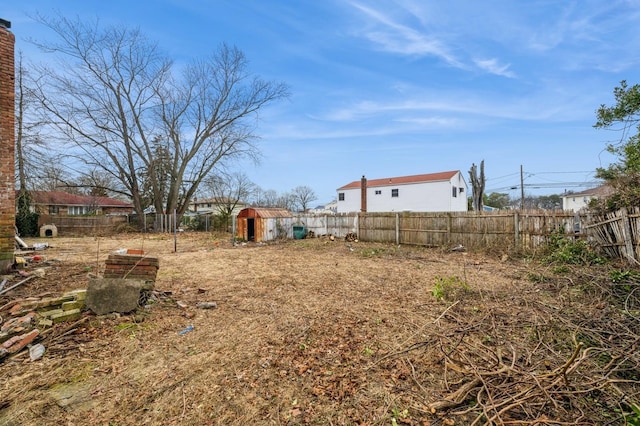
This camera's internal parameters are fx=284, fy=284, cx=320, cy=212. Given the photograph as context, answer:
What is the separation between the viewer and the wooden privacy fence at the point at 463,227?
8.97 meters

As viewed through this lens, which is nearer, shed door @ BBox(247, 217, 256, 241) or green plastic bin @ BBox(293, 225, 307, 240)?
shed door @ BBox(247, 217, 256, 241)

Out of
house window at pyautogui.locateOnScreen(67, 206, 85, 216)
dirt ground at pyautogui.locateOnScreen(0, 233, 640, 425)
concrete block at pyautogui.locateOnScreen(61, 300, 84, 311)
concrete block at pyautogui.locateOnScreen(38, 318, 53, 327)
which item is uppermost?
house window at pyautogui.locateOnScreen(67, 206, 85, 216)

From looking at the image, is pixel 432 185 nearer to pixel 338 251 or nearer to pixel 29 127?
pixel 338 251

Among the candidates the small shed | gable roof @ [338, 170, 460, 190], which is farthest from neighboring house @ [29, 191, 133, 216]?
gable roof @ [338, 170, 460, 190]

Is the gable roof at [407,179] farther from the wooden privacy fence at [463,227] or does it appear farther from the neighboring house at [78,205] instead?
the neighboring house at [78,205]

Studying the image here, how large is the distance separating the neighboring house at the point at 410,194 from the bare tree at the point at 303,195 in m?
20.8

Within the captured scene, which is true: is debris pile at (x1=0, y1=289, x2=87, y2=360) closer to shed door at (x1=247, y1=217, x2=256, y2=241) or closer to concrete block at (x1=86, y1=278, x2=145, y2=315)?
concrete block at (x1=86, y1=278, x2=145, y2=315)

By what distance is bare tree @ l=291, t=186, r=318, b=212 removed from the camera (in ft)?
165

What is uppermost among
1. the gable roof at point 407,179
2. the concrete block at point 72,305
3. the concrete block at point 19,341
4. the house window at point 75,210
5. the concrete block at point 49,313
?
the gable roof at point 407,179

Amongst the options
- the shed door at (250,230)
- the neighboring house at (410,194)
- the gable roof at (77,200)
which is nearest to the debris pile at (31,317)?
the shed door at (250,230)

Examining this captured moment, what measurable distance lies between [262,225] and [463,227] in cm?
973

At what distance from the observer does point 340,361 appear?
9.65 ft

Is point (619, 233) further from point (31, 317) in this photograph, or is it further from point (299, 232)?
point (299, 232)

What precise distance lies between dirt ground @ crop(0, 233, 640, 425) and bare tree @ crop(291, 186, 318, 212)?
45.0 m
